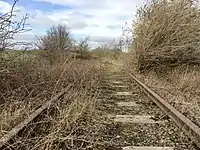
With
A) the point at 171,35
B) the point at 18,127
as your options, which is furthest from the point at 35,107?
the point at 171,35

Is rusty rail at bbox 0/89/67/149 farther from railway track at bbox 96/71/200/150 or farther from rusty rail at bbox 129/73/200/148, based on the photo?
rusty rail at bbox 129/73/200/148

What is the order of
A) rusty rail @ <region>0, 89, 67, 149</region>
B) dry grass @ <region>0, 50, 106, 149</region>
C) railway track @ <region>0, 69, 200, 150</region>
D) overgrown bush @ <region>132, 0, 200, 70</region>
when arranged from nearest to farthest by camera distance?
rusty rail @ <region>0, 89, 67, 149</region>, dry grass @ <region>0, 50, 106, 149</region>, railway track @ <region>0, 69, 200, 150</region>, overgrown bush @ <region>132, 0, 200, 70</region>

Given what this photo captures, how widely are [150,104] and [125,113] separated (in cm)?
144

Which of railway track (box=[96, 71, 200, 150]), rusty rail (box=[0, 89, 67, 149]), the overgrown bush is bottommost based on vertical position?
railway track (box=[96, 71, 200, 150])

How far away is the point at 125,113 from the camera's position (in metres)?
6.75

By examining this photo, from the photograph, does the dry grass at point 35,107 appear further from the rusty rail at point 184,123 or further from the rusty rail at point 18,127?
the rusty rail at point 184,123

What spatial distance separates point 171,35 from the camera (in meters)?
14.9

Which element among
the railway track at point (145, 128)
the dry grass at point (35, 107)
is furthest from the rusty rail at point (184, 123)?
the dry grass at point (35, 107)

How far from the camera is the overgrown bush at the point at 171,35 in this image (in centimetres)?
1483

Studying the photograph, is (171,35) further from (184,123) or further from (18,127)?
(18,127)

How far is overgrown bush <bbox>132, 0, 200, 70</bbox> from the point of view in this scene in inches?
584

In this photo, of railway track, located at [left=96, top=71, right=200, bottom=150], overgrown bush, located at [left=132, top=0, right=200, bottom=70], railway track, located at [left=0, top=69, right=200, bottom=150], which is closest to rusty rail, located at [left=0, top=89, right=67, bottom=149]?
railway track, located at [left=0, top=69, right=200, bottom=150]

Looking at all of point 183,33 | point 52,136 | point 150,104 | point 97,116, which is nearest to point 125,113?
point 97,116

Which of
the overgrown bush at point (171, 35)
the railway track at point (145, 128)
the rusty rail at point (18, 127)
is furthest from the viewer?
the overgrown bush at point (171, 35)
